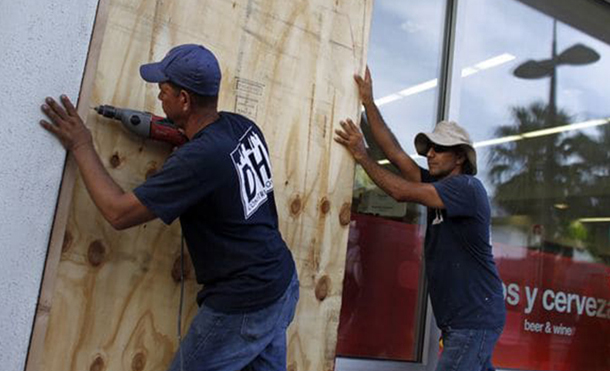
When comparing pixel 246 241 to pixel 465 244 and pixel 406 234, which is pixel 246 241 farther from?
pixel 406 234

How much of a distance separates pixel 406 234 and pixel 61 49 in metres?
2.44

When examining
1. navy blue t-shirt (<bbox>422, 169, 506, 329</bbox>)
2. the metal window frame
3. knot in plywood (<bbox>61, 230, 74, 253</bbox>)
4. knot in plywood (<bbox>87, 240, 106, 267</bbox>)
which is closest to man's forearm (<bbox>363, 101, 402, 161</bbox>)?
navy blue t-shirt (<bbox>422, 169, 506, 329</bbox>)

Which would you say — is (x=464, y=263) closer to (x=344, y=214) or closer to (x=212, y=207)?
(x=344, y=214)

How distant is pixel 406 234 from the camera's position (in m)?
4.20

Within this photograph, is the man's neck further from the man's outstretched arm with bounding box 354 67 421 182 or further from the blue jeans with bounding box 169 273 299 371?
the man's outstretched arm with bounding box 354 67 421 182

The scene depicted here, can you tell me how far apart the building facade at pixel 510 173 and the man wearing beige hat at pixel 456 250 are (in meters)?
0.62

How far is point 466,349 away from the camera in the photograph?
10.7ft

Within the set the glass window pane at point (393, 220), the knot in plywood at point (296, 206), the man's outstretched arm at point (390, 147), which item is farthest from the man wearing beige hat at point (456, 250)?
the glass window pane at point (393, 220)

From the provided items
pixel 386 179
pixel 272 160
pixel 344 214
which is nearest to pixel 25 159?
pixel 272 160

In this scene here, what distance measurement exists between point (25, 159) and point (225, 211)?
0.76 meters

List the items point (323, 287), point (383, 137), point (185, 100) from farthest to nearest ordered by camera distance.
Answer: point (383, 137) < point (323, 287) < point (185, 100)

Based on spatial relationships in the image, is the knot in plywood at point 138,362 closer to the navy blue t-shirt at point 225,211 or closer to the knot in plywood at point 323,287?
the navy blue t-shirt at point 225,211

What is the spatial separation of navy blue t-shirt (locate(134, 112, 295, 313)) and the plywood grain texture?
34 cm

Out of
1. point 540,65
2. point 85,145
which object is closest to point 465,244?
point 85,145
